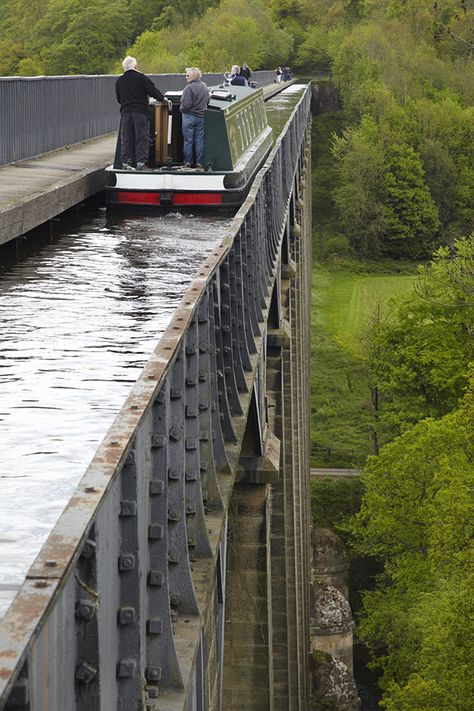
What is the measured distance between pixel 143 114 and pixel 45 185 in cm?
252

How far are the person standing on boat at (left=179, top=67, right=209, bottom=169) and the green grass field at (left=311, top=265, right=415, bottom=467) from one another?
27926 mm

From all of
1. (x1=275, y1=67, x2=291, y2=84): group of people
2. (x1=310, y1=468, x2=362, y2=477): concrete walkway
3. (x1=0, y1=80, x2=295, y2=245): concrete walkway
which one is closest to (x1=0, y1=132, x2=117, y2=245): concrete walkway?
(x1=0, y1=80, x2=295, y2=245): concrete walkway

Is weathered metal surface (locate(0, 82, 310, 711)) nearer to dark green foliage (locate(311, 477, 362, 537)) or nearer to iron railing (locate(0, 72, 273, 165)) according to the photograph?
iron railing (locate(0, 72, 273, 165))

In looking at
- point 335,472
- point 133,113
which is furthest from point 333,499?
point 133,113

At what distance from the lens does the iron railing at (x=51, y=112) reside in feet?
44.9

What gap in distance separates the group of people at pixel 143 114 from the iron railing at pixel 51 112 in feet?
3.42

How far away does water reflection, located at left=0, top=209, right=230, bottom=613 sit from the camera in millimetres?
3664

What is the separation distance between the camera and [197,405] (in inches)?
170

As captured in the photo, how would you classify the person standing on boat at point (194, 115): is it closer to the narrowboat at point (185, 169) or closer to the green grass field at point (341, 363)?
the narrowboat at point (185, 169)

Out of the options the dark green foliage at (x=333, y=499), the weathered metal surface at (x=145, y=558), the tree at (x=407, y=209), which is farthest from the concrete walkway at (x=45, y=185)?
the tree at (x=407, y=209)

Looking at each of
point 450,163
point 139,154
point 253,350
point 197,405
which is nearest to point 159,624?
point 197,405

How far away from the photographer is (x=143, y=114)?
1440cm

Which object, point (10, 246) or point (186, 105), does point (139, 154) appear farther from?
point (10, 246)

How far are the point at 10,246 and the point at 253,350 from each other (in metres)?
3.55
